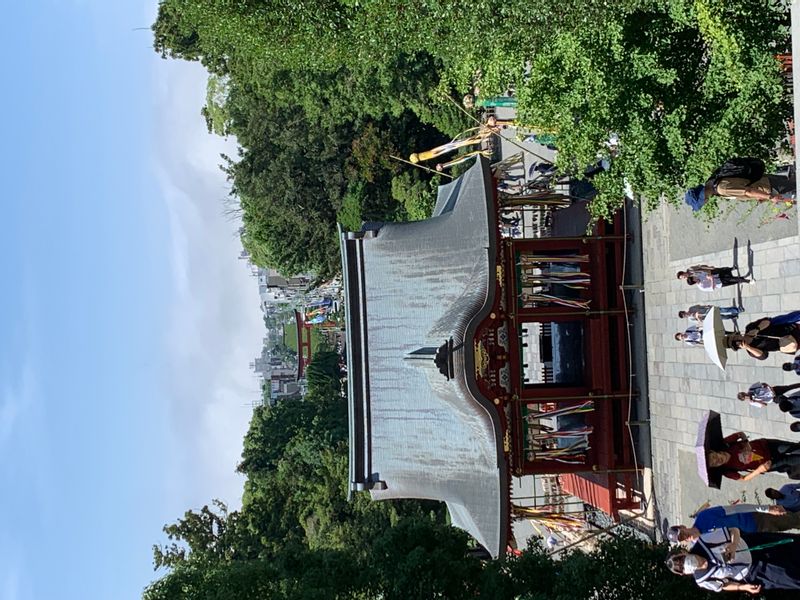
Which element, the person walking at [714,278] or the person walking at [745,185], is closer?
the person walking at [745,185]

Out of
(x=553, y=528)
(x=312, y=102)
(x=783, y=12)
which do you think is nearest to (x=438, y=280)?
(x=783, y=12)

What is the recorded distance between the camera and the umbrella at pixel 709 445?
1002 cm

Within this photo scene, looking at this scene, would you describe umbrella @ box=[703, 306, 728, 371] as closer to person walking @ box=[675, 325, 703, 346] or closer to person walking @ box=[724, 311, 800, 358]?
person walking @ box=[724, 311, 800, 358]

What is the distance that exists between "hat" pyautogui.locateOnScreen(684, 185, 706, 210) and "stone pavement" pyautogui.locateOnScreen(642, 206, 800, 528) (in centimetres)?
156

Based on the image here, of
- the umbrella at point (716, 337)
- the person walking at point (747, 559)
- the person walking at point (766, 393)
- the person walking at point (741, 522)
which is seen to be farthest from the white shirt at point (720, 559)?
the umbrella at point (716, 337)

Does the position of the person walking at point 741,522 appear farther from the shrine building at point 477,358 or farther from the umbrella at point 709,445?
the shrine building at point 477,358

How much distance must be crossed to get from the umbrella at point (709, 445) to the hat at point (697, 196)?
3754 millimetres

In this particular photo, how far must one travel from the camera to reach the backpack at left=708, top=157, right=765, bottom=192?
10719mm

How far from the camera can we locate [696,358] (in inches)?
558

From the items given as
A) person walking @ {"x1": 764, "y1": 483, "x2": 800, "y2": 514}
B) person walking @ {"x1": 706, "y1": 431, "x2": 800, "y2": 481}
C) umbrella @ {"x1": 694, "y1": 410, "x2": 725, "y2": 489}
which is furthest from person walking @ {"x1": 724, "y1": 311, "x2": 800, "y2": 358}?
person walking @ {"x1": 764, "y1": 483, "x2": 800, "y2": 514}

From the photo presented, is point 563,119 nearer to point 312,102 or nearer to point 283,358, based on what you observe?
point 312,102

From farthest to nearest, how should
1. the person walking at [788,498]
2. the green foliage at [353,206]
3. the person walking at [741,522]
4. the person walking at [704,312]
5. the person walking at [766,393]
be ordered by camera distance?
the green foliage at [353,206], the person walking at [704,312], the person walking at [766,393], the person walking at [788,498], the person walking at [741,522]

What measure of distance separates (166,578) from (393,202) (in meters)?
20.4

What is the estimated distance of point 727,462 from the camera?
33.0 feet
